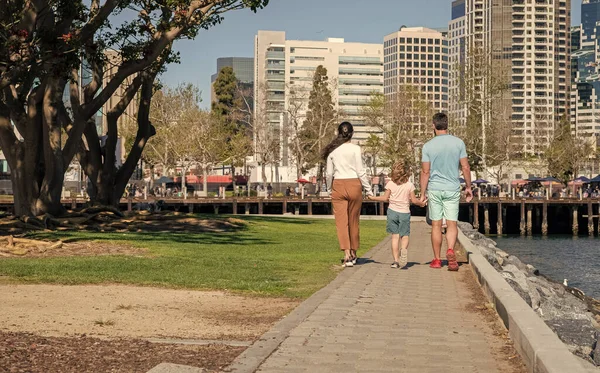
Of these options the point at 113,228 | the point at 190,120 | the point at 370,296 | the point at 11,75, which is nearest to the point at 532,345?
the point at 370,296

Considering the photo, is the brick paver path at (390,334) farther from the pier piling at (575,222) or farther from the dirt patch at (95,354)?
the pier piling at (575,222)

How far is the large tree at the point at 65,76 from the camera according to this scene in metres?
21.0

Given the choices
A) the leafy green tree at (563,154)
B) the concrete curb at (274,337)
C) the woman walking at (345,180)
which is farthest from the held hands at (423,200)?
the leafy green tree at (563,154)

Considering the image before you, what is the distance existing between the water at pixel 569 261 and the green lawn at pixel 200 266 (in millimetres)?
11400

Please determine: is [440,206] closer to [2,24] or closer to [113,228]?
[2,24]

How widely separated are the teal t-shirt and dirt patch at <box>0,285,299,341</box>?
400cm

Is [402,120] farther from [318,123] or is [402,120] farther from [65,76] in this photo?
[65,76]

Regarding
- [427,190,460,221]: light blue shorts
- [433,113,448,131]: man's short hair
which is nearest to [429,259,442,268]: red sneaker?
[427,190,460,221]: light blue shorts

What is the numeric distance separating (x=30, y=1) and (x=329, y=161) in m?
8.82

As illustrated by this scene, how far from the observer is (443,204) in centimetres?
1450

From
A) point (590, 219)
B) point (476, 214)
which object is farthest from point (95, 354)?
point (590, 219)

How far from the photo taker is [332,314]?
32.3ft

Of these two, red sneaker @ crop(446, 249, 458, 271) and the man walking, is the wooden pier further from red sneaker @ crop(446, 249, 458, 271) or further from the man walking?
the man walking

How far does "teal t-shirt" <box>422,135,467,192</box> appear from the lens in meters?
14.4
